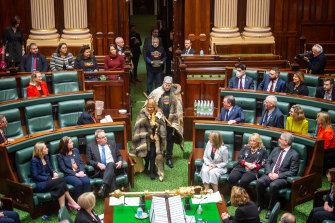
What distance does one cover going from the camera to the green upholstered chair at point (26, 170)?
6.58 metres

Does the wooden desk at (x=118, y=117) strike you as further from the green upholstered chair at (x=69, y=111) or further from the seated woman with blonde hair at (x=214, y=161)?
the seated woman with blonde hair at (x=214, y=161)

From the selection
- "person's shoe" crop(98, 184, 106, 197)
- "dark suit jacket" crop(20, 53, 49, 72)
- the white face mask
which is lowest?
"person's shoe" crop(98, 184, 106, 197)

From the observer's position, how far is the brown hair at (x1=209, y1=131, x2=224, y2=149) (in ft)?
23.2

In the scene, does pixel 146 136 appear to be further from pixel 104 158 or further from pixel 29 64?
pixel 29 64

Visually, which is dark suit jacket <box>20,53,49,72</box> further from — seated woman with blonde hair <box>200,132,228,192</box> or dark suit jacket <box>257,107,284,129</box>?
dark suit jacket <box>257,107,284,129</box>

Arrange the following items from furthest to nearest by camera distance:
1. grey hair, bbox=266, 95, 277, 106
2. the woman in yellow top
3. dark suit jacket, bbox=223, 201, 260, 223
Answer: grey hair, bbox=266, 95, 277, 106 → the woman in yellow top → dark suit jacket, bbox=223, 201, 260, 223

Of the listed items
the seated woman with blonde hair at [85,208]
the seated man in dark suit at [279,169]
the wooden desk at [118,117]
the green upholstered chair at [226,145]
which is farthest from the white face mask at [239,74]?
the seated woman with blonde hair at [85,208]

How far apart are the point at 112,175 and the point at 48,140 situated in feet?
3.27

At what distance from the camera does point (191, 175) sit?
24.5 ft

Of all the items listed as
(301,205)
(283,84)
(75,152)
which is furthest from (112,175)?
(283,84)

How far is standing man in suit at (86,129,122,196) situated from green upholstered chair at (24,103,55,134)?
1.26 meters

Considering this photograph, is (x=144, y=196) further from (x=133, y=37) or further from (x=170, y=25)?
(x=170, y=25)

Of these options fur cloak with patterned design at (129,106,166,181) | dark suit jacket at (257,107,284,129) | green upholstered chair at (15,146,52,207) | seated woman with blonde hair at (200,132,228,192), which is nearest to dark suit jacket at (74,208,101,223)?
green upholstered chair at (15,146,52,207)

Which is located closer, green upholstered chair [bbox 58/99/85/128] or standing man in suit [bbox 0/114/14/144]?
standing man in suit [bbox 0/114/14/144]
